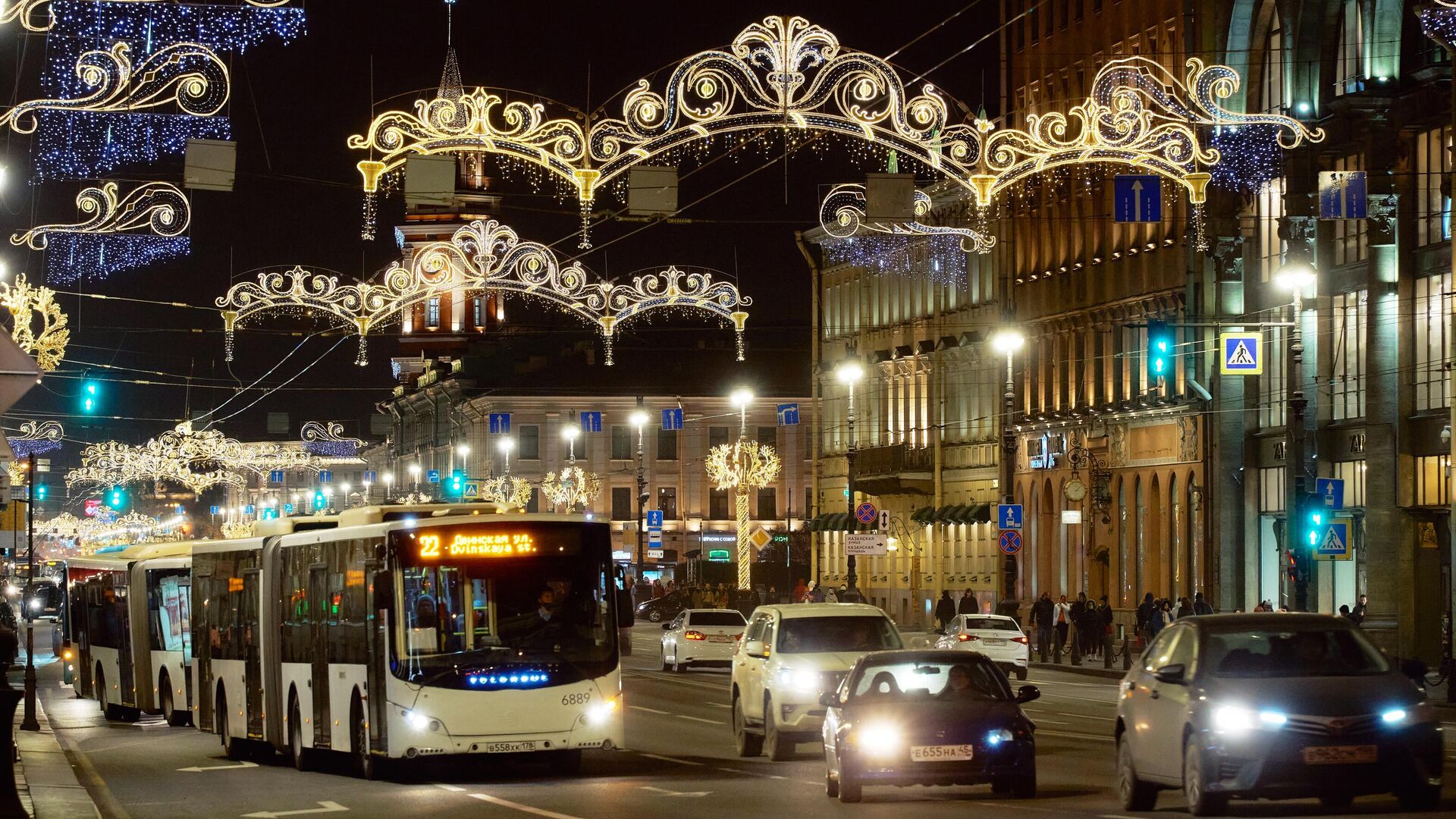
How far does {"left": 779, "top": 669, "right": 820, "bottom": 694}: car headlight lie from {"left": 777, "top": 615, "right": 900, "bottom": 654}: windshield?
1.83ft

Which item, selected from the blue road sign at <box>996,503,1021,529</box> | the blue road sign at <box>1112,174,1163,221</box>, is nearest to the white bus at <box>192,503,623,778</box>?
the blue road sign at <box>1112,174,1163,221</box>

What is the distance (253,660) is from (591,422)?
7838cm

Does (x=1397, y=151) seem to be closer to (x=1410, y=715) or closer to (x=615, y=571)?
(x=615, y=571)

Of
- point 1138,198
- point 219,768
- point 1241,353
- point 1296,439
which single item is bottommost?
point 219,768

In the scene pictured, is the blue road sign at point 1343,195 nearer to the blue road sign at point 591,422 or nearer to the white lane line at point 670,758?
the white lane line at point 670,758

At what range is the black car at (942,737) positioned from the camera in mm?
18547

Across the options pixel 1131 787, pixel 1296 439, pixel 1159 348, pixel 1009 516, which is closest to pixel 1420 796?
pixel 1131 787

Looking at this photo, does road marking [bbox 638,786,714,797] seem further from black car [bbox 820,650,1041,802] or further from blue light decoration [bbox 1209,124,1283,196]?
blue light decoration [bbox 1209,124,1283,196]

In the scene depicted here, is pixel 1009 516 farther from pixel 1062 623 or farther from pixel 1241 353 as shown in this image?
pixel 1241 353

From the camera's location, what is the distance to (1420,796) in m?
16.0

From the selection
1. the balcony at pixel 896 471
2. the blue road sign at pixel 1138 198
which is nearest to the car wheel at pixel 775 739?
the blue road sign at pixel 1138 198

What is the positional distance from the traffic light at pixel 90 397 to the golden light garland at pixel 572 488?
53.4 m

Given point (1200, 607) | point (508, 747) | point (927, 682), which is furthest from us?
point (1200, 607)

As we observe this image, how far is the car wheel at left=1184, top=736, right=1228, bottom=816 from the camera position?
15.9 metres
